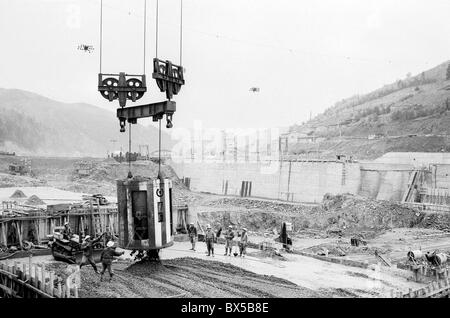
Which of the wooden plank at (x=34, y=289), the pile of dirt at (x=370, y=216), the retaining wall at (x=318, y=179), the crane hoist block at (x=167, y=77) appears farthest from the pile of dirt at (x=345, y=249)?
the wooden plank at (x=34, y=289)

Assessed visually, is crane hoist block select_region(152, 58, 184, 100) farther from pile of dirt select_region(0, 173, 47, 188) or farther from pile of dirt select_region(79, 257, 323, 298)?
pile of dirt select_region(0, 173, 47, 188)

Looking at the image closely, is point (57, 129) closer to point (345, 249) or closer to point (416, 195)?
point (416, 195)

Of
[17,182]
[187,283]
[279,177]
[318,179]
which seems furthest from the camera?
[279,177]

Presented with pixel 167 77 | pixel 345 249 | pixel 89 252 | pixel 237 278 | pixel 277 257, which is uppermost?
pixel 167 77

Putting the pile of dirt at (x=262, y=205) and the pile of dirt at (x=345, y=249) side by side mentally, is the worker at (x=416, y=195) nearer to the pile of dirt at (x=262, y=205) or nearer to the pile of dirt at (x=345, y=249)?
the pile of dirt at (x=262, y=205)

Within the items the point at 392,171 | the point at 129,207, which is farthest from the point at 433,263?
the point at 392,171

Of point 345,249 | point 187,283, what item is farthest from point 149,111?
point 345,249
